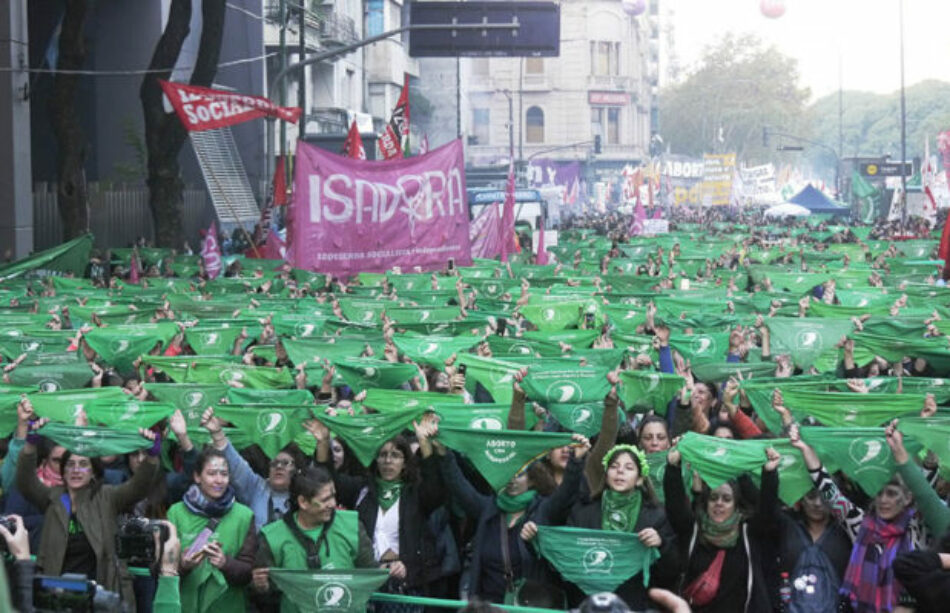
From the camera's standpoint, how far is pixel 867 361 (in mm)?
12844

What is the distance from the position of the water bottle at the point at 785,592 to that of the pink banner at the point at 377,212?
11626 mm

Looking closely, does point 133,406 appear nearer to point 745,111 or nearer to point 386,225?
point 386,225

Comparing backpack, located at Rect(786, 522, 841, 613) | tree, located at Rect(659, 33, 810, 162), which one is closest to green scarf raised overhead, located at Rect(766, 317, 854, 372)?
backpack, located at Rect(786, 522, 841, 613)

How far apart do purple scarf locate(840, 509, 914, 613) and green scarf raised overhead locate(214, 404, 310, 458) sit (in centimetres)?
315

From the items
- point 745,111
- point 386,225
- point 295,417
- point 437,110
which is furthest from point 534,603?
point 745,111

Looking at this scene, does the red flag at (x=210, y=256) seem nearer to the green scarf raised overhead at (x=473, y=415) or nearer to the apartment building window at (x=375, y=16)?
the green scarf raised overhead at (x=473, y=415)

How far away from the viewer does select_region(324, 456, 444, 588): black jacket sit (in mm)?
7941

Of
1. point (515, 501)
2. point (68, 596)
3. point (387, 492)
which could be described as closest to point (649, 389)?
point (387, 492)

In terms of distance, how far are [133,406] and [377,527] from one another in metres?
1.57

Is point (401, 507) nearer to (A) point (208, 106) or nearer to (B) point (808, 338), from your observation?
(B) point (808, 338)

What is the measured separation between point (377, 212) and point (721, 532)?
12819 millimetres

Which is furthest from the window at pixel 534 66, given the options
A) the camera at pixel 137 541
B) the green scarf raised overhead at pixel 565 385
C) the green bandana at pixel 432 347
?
the camera at pixel 137 541

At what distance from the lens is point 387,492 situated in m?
8.22

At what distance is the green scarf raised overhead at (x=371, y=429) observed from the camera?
8.45 meters
